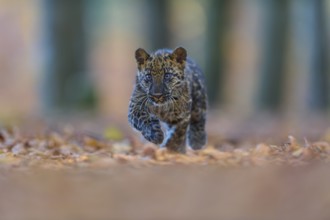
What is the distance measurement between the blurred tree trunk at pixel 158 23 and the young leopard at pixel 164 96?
1814 centimetres

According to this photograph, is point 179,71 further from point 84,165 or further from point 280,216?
point 280,216

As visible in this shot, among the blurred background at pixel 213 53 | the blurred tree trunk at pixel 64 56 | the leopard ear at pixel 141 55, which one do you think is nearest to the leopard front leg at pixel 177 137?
the leopard ear at pixel 141 55

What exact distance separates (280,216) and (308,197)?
1.05 ft

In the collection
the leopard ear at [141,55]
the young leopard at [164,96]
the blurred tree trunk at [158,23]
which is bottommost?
the young leopard at [164,96]

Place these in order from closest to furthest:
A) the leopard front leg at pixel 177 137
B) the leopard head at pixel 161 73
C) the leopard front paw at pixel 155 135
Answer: the leopard head at pixel 161 73, the leopard front paw at pixel 155 135, the leopard front leg at pixel 177 137

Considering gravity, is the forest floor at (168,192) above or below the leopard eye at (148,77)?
below

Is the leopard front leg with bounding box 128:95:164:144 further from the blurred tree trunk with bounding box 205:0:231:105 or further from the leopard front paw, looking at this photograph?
the blurred tree trunk with bounding box 205:0:231:105

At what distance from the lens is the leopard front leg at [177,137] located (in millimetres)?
8832

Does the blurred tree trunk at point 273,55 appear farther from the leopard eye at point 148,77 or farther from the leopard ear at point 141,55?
the leopard eye at point 148,77

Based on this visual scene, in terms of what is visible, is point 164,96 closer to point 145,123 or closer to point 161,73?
point 161,73

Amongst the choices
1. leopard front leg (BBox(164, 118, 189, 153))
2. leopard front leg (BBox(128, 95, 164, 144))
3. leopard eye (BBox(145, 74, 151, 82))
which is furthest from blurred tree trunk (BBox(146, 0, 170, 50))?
leopard eye (BBox(145, 74, 151, 82))

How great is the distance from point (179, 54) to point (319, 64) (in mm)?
15727

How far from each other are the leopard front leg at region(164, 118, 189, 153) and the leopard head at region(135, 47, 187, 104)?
0.52 meters

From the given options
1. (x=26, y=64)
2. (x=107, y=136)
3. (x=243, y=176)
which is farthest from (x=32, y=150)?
(x=26, y=64)
